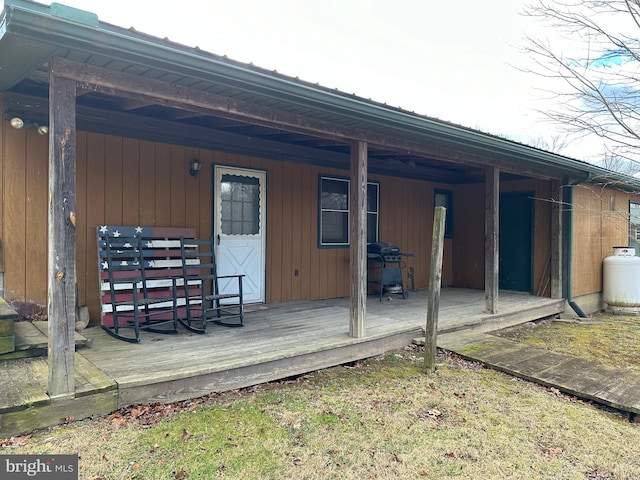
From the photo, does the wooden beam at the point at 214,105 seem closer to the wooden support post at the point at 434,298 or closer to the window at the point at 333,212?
the wooden support post at the point at 434,298

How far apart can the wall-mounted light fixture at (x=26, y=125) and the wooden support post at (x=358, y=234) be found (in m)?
2.86

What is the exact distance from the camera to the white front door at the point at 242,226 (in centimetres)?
538

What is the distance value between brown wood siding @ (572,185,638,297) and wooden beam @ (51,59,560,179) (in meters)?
3.97

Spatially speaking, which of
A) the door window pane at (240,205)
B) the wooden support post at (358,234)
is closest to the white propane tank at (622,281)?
the wooden support post at (358,234)

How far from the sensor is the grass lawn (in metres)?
2.38

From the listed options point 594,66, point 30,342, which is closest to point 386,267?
point 594,66

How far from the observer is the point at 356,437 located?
2.74 m

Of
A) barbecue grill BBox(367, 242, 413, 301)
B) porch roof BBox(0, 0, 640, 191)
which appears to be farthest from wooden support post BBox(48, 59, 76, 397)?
barbecue grill BBox(367, 242, 413, 301)

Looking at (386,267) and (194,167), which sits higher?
(194,167)

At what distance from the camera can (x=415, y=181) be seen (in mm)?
7883

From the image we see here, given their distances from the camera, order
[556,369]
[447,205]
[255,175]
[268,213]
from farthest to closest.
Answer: [447,205] → [268,213] → [255,175] → [556,369]

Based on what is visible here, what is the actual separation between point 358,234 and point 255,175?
2069 mm

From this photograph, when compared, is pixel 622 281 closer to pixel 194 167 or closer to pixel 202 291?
pixel 202 291

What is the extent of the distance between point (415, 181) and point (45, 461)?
6.80m
